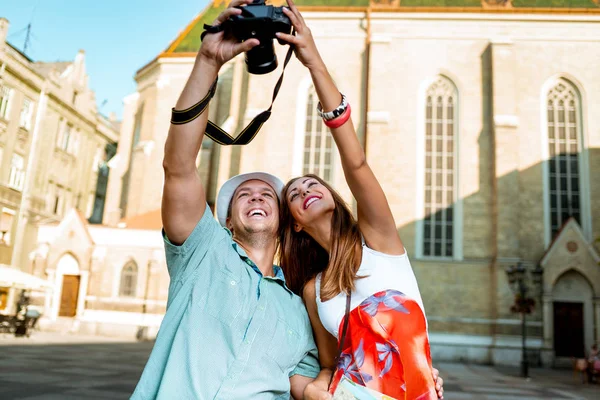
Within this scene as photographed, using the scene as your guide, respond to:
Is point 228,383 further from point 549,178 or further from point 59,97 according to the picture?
point 59,97

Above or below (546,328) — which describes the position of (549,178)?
above

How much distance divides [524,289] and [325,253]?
53.7 feet

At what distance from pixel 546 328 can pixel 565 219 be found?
487 cm

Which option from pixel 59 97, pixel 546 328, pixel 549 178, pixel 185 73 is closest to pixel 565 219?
pixel 549 178

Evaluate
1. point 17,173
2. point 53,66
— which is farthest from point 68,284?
point 53,66

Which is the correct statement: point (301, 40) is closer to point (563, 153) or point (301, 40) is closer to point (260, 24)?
point (260, 24)

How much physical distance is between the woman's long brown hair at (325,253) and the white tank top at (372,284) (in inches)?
1.3

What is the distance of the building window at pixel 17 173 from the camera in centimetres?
2697

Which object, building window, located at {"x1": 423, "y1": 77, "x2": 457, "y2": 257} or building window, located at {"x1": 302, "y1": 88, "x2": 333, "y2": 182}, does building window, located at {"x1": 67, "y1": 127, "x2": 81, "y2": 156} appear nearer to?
A: building window, located at {"x1": 302, "y1": 88, "x2": 333, "y2": 182}

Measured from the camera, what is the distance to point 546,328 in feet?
63.3

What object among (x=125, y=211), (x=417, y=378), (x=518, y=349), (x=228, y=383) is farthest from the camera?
(x=125, y=211)

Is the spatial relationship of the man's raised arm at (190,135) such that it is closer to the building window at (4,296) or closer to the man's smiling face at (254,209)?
the man's smiling face at (254,209)

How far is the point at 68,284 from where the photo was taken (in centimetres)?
2348

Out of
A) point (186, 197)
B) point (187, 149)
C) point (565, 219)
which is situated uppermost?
point (565, 219)
